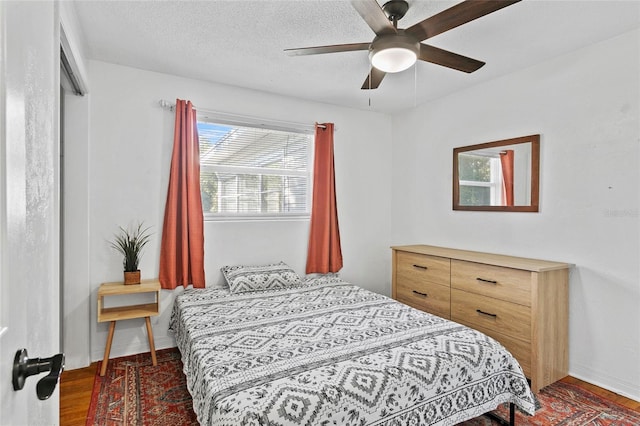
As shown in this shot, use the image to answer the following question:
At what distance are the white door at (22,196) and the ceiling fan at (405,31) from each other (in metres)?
1.27

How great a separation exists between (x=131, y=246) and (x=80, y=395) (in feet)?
3.66

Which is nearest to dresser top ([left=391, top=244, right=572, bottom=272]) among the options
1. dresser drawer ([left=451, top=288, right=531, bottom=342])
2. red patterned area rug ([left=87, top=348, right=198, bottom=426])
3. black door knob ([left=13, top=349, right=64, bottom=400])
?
dresser drawer ([left=451, top=288, right=531, bottom=342])

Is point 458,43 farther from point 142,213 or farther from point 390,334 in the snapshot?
point 142,213

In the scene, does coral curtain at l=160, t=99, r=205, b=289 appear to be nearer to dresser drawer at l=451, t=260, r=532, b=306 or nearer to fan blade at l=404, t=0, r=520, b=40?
fan blade at l=404, t=0, r=520, b=40

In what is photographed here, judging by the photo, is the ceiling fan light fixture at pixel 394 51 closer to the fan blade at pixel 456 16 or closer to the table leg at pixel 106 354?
the fan blade at pixel 456 16

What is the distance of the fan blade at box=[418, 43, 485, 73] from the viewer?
2.08 metres

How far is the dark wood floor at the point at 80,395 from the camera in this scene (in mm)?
2170

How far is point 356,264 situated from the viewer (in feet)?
14.0

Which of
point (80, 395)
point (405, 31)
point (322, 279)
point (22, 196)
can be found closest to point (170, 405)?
point (80, 395)

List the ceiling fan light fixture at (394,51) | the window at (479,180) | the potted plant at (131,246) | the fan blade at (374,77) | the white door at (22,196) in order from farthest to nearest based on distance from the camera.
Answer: the window at (479,180) < the potted plant at (131,246) < the fan blade at (374,77) < the ceiling fan light fixture at (394,51) < the white door at (22,196)

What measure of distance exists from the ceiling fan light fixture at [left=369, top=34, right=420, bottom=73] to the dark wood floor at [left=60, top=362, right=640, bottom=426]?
8.63ft

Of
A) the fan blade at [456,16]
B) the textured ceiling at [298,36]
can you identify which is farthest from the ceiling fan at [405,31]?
the textured ceiling at [298,36]

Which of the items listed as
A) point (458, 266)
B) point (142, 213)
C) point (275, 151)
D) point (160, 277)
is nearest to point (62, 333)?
point (160, 277)

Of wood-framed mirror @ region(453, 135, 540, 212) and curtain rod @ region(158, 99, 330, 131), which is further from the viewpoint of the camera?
curtain rod @ region(158, 99, 330, 131)
